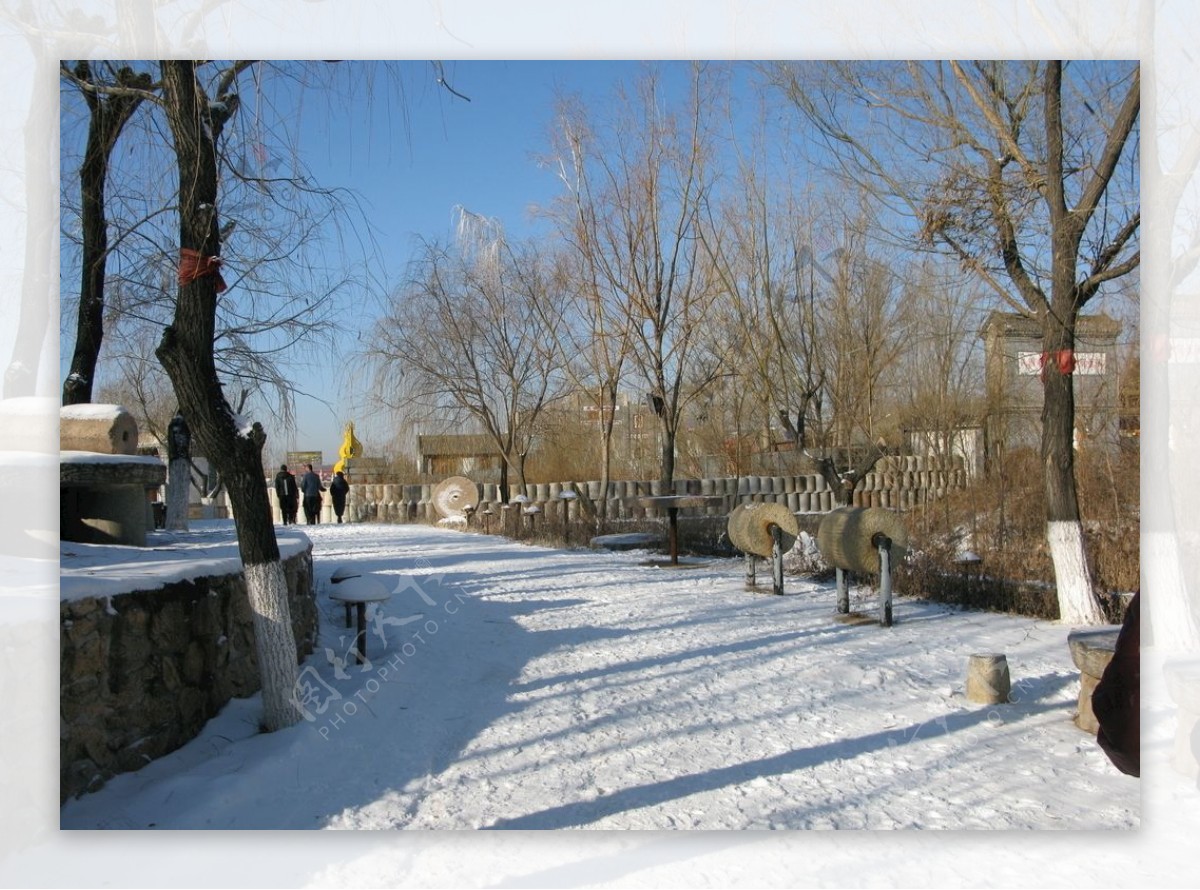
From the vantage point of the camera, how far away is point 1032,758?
13.1 ft

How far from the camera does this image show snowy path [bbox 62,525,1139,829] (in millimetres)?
3496

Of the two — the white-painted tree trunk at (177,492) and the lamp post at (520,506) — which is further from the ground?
the white-painted tree trunk at (177,492)

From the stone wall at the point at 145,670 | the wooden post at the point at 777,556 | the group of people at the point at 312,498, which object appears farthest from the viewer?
the group of people at the point at 312,498

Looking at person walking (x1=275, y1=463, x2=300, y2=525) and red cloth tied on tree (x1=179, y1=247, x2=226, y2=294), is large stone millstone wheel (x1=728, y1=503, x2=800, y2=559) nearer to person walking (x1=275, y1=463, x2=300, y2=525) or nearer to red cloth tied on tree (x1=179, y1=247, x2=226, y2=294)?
person walking (x1=275, y1=463, x2=300, y2=525)

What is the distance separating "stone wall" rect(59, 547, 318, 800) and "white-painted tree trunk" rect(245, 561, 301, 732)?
304mm

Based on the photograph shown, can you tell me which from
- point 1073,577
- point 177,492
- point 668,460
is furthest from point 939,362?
point 177,492

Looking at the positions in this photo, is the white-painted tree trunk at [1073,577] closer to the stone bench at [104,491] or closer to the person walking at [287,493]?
the stone bench at [104,491]

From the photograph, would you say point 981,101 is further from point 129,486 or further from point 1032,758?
point 129,486

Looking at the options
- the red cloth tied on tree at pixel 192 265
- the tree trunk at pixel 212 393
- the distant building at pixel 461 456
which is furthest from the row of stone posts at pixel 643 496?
the red cloth tied on tree at pixel 192 265

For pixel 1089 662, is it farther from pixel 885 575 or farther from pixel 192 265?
pixel 192 265

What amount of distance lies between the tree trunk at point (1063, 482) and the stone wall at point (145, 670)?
5390 millimetres

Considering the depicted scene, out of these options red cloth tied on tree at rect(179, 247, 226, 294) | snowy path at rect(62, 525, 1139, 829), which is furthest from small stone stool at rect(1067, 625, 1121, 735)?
red cloth tied on tree at rect(179, 247, 226, 294)

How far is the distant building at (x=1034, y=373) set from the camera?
6.55m

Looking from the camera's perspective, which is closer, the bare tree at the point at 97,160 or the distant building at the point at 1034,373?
the bare tree at the point at 97,160
